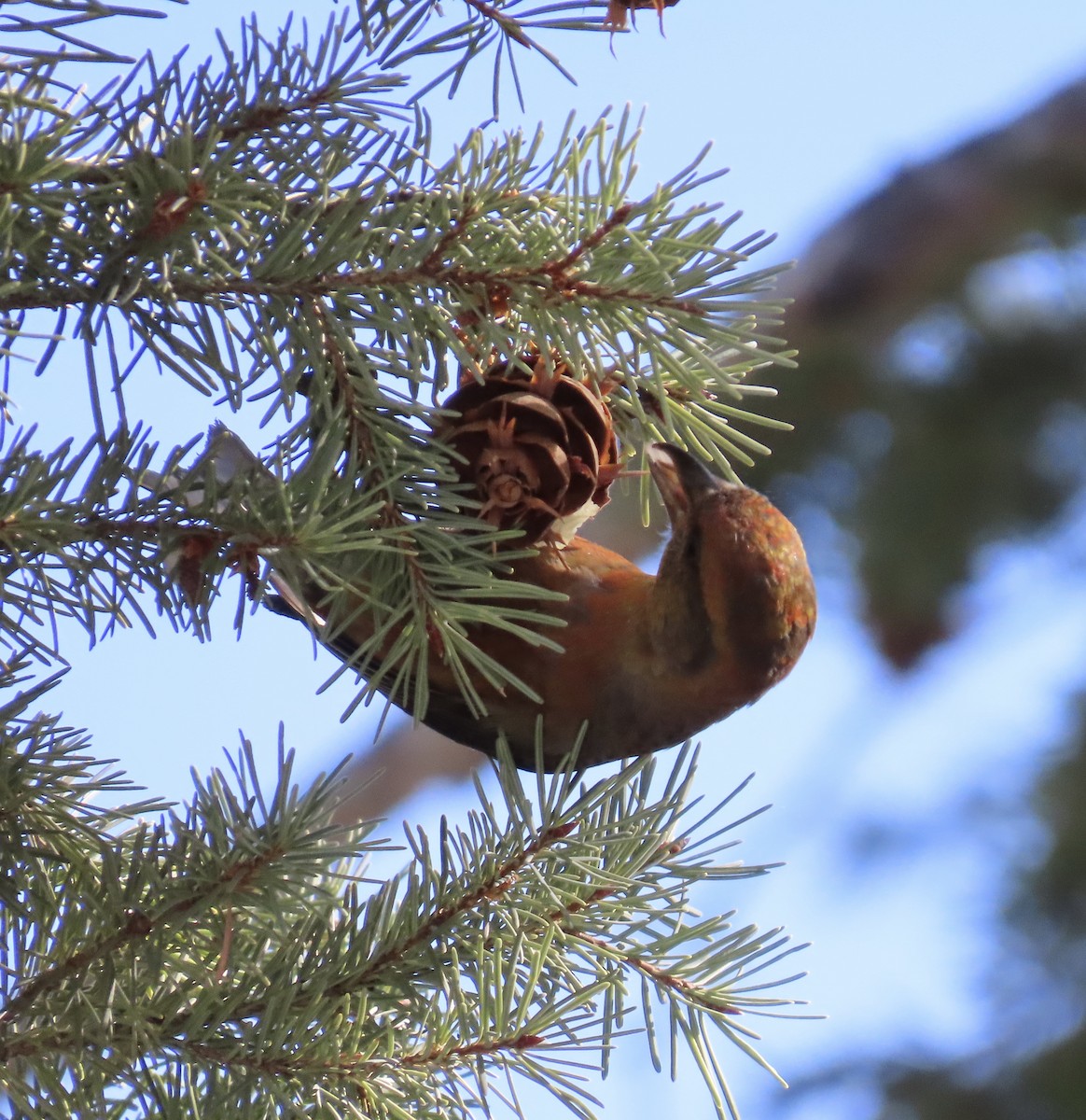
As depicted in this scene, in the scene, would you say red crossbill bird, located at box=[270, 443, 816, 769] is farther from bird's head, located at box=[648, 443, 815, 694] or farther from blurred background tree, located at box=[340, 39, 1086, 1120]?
blurred background tree, located at box=[340, 39, 1086, 1120]

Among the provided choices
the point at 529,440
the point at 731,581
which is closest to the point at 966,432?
the point at 731,581

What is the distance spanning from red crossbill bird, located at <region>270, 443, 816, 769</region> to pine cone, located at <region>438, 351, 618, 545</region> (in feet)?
0.69

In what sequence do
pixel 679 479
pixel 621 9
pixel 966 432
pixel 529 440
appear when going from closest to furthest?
pixel 621 9 < pixel 529 440 < pixel 679 479 < pixel 966 432

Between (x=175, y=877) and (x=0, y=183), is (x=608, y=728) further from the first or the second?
(x=0, y=183)

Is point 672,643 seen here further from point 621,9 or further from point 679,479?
point 621,9

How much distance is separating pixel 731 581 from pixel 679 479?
133 millimetres

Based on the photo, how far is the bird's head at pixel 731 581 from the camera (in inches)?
57.3

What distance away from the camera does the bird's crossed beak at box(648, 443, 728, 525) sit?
1400 mm

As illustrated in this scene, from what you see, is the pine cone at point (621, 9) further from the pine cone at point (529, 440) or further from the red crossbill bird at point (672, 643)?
the red crossbill bird at point (672, 643)

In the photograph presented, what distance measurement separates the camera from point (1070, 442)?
11.6 ft

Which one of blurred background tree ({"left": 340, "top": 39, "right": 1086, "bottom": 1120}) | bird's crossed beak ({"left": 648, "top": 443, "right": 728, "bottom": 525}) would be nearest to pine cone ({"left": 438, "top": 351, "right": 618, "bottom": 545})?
bird's crossed beak ({"left": 648, "top": 443, "right": 728, "bottom": 525})

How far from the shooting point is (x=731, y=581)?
147 cm

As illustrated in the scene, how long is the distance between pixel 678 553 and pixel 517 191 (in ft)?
2.00

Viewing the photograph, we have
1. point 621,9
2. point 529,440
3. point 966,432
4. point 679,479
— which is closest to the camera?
point 621,9
